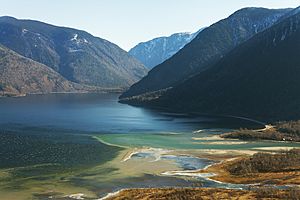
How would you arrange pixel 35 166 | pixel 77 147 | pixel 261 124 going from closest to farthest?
1. pixel 35 166
2. pixel 77 147
3. pixel 261 124

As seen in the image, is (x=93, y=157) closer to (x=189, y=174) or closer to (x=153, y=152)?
(x=153, y=152)

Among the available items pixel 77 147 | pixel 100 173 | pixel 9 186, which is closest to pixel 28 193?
pixel 9 186

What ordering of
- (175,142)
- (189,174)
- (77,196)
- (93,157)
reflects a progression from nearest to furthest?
1. (77,196)
2. (189,174)
3. (93,157)
4. (175,142)

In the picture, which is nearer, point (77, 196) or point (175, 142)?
point (77, 196)

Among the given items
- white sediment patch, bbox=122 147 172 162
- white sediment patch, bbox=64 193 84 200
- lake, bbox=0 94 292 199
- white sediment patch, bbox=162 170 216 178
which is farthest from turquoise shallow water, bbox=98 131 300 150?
white sediment patch, bbox=64 193 84 200

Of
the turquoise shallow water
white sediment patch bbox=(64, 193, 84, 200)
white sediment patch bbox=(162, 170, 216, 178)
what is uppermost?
the turquoise shallow water

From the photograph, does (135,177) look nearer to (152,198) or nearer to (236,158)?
(152,198)

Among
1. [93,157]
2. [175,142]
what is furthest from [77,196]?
[175,142]

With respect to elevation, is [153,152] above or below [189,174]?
above

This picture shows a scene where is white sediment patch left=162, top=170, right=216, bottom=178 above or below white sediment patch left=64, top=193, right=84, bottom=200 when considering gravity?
above

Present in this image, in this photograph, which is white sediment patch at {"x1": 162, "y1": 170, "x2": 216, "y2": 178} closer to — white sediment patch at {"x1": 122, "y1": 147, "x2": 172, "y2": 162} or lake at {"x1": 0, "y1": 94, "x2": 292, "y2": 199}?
lake at {"x1": 0, "y1": 94, "x2": 292, "y2": 199}

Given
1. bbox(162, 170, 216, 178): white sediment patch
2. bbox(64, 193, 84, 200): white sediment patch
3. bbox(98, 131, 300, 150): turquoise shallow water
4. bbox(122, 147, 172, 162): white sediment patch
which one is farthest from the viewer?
bbox(98, 131, 300, 150): turquoise shallow water
